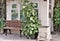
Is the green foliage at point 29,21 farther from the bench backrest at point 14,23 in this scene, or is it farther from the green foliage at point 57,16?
the green foliage at point 57,16

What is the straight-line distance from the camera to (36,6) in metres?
11.2

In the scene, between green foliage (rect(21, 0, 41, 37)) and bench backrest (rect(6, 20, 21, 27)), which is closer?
green foliage (rect(21, 0, 41, 37))

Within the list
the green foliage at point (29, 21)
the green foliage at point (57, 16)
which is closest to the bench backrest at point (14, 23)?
the green foliage at point (29, 21)

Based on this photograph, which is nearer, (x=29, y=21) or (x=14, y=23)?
(x=29, y=21)

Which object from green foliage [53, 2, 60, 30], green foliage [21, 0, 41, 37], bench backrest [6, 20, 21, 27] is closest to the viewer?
green foliage [21, 0, 41, 37]

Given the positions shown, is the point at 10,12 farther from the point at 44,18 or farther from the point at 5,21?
the point at 44,18

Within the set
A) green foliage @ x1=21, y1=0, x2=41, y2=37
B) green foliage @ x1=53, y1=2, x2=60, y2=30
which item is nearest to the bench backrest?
green foliage @ x1=21, y1=0, x2=41, y2=37

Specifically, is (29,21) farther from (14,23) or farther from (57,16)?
(57,16)

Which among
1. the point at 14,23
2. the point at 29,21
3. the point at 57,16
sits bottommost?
the point at 14,23

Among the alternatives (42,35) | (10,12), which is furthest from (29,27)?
(10,12)

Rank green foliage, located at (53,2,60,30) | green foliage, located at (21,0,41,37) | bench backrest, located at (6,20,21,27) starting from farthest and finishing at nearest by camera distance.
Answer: green foliage, located at (53,2,60,30) → bench backrest, located at (6,20,21,27) → green foliage, located at (21,0,41,37)

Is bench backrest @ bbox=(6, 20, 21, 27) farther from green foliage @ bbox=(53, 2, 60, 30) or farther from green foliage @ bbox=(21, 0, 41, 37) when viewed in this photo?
green foliage @ bbox=(53, 2, 60, 30)

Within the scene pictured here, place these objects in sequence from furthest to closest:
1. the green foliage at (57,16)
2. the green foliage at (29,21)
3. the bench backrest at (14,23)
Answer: the green foliage at (57,16), the bench backrest at (14,23), the green foliage at (29,21)

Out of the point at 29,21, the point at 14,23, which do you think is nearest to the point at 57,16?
the point at 14,23
